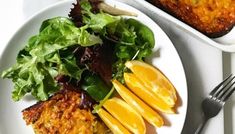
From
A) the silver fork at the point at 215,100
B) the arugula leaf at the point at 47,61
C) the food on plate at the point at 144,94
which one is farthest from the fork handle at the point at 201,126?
the arugula leaf at the point at 47,61

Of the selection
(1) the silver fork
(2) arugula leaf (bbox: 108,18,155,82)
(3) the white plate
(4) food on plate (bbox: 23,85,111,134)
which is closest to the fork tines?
(1) the silver fork

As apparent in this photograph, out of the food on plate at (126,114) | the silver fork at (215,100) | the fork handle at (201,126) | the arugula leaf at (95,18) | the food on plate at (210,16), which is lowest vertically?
the fork handle at (201,126)

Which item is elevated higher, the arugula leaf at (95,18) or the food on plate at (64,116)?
the arugula leaf at (95,18)

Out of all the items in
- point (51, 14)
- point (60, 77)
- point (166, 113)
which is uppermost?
point (51, 14)

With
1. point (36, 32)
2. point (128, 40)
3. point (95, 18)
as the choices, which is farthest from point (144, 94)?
point (36, 32)

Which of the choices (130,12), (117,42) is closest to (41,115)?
(117,42)

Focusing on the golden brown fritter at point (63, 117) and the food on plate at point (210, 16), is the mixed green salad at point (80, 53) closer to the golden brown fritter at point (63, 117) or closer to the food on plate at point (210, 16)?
the golden brown fritter at point (63, 117)

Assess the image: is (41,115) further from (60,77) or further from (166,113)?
(166,113)
